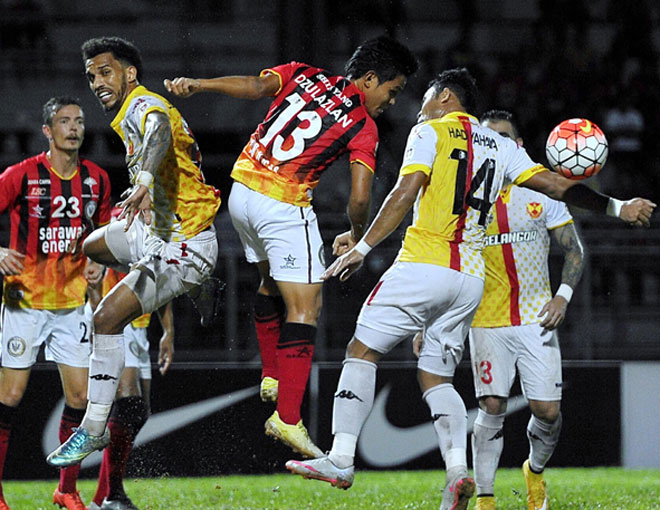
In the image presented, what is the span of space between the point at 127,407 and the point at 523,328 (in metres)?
2.62

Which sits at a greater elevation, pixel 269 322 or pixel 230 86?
pixel 230 86

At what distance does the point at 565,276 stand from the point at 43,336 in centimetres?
344

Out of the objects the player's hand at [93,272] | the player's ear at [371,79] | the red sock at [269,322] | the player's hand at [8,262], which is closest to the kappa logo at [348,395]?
the red sock at [269,322]

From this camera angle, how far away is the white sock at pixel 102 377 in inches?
223

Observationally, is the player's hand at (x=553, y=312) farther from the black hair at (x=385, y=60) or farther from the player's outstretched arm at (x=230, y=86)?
the player's outstretched arm at (x=230, y=86)

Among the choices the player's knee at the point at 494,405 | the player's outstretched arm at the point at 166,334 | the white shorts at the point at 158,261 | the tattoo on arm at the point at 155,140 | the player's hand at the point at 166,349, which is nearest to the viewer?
the tattoo on arm at the point at 155,140

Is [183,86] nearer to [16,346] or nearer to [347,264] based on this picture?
[347,264]

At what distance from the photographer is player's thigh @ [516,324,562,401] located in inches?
258

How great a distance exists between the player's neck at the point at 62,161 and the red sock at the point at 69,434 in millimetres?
1585

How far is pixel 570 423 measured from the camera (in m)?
9.46

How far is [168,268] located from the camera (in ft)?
19.1

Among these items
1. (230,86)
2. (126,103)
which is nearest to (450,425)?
(230,86)

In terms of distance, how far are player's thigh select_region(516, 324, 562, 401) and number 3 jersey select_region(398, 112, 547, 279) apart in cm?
121

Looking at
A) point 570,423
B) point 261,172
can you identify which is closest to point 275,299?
point 261,172
